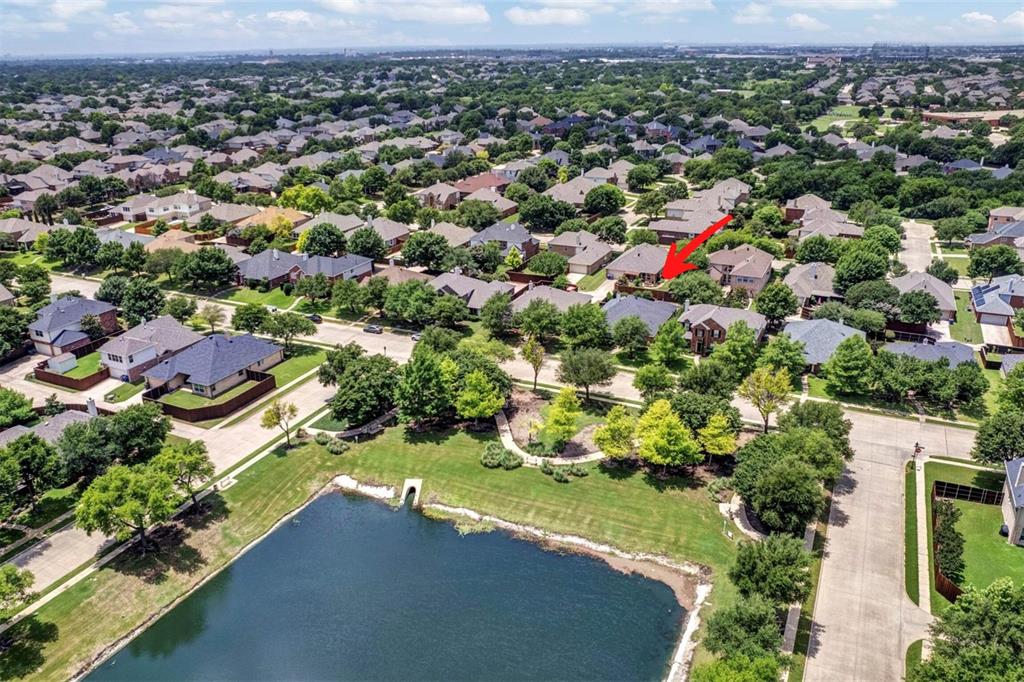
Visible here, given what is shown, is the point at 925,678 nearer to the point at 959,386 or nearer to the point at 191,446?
the point at 959,386

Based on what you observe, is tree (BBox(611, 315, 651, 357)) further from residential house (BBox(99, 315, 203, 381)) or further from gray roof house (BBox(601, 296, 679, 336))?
residential house (BBox(99, 315, 203, 381))

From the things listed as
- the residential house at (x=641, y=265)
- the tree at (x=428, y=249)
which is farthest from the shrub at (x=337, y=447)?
the residential house at (x=641, y=265)

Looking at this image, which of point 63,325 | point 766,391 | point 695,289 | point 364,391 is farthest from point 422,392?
point 63,325

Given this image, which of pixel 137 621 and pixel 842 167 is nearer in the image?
pixel 137 621

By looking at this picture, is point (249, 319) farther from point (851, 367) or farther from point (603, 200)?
point (603, 200)

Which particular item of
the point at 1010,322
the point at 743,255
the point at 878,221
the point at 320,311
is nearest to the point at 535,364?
the point at 320,311
